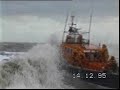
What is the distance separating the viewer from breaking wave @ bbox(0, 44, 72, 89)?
5527 mm

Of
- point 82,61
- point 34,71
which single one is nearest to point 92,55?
point 82,61

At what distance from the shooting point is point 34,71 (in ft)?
20.0

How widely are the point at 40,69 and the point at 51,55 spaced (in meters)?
1.00

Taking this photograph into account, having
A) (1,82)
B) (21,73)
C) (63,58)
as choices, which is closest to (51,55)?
(63,58)

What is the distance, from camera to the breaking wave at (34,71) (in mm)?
5527
